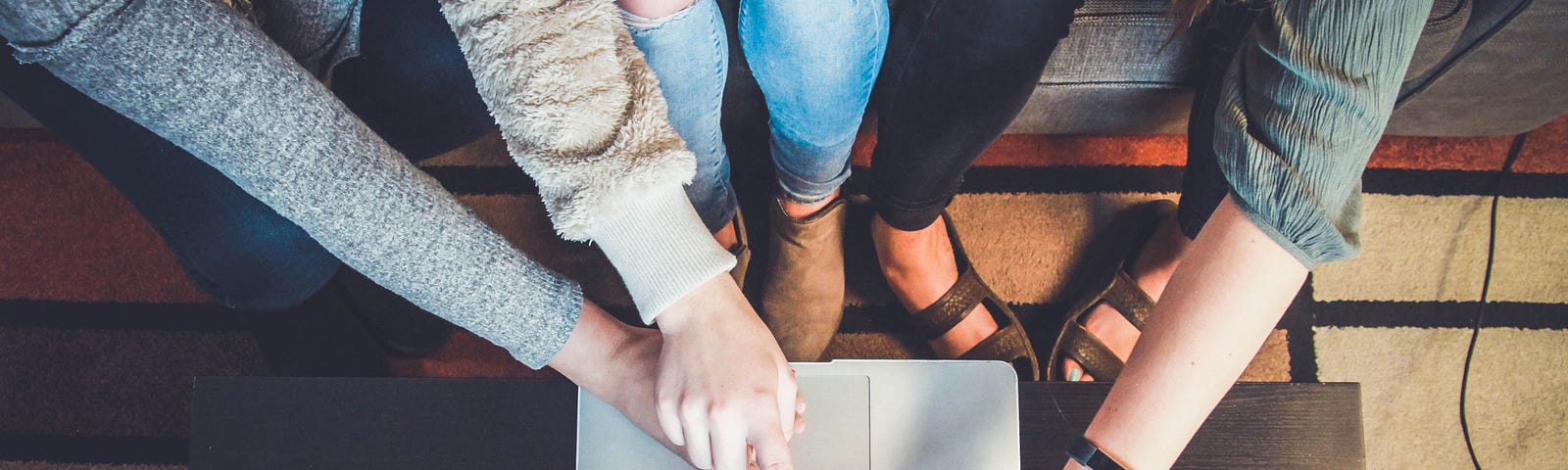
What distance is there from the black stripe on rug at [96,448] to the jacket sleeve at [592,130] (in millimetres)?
863

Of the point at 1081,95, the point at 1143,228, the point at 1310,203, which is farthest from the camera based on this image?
the point at 1143,228

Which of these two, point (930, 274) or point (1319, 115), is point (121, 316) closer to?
point (930, 274)

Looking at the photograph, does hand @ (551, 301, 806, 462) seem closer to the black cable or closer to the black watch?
the black watch

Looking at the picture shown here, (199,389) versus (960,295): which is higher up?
(199,389)

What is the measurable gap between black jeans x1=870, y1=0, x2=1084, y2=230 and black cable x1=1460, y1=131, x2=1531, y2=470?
791 mm

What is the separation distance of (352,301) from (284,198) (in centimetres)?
56

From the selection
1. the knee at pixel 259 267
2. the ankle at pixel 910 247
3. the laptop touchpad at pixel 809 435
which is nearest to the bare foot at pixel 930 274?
the ankle at pixel 910 247

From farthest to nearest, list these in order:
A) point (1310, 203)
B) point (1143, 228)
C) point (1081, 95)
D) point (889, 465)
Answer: point (1143, 228) < point (1081, 95) < point (889, 465) < point (1310, 203)

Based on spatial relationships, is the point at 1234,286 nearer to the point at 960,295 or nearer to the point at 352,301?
the point at 960,295

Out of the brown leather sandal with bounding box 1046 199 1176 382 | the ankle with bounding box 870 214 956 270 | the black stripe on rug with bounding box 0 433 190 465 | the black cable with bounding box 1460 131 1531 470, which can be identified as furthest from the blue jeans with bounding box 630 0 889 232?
the black cable with bounding box 1460 131 1531 470

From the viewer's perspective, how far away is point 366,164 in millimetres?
521

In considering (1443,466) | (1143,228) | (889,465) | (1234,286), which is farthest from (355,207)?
(1443,466)

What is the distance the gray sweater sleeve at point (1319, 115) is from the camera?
0.51m

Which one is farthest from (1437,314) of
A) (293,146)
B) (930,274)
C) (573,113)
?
(293,146)
